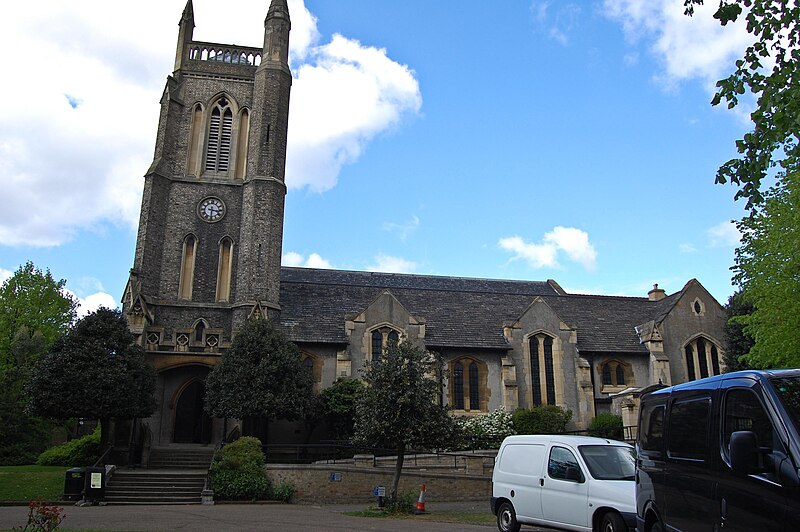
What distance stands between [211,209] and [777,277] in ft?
89.4

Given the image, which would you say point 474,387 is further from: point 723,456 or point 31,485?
point 723,456

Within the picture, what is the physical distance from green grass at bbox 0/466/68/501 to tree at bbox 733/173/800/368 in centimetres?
2516

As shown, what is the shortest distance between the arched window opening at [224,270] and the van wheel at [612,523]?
86.3ft

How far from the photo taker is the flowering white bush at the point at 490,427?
2877 cm

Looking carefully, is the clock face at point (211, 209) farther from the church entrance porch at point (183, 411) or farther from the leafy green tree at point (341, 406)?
the leafy green tree at point (341, 406)

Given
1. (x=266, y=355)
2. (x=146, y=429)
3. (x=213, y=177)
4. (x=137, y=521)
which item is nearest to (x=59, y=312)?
(x=213, y=177)

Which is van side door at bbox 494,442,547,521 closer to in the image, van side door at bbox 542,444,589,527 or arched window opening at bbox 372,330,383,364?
van side door at bbox 542,444,589,527

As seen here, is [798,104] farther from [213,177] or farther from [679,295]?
[213,177]

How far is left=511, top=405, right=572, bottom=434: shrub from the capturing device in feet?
97.7

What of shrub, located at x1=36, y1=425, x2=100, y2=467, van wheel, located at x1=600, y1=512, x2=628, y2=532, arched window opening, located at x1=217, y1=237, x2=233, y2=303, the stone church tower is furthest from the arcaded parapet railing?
van wheel, located at x1=600, y1=512, x2=628, y2=532

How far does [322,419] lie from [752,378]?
79.8 feet

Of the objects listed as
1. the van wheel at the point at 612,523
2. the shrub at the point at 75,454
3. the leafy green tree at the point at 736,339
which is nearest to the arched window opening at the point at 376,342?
the shrub at the point at 75,454

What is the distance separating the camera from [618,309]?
1551 inches

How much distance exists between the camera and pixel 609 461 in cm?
1141
